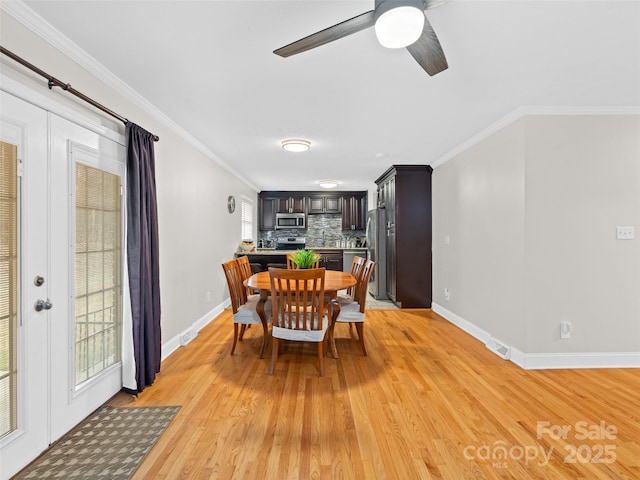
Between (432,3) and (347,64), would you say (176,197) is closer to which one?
(347,64)

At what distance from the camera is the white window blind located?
6.60 meters

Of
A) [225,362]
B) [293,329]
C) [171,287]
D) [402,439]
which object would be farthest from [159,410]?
[402,439]

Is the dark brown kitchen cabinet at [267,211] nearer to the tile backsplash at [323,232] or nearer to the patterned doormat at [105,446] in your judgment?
the tile backsplash at [323,232]

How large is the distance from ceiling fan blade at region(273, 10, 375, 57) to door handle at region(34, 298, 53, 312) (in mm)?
1865

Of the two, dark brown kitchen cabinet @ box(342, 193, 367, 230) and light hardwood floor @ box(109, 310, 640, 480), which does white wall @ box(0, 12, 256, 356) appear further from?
dark brown kitchen cabinet @ box(342, 193, 367, 230)

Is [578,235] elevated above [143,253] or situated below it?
above

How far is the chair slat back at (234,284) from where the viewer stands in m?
3.11

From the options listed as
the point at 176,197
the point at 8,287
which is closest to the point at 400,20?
the point at 8,287

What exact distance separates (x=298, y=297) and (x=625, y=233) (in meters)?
3.00

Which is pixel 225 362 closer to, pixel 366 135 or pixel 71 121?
pixel 71 121

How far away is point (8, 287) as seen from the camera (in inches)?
61.8

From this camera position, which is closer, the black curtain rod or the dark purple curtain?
the black curtain rod

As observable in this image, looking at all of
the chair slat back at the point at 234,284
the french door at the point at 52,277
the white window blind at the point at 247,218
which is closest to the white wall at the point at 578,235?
the chair slat back at the point at 234,284

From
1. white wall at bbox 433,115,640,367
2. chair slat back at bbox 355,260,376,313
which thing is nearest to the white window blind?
chair slat back at bbox 355,260,376,313
